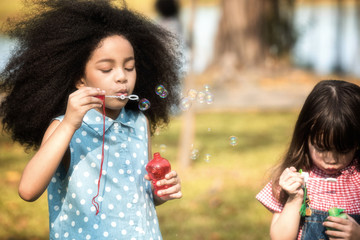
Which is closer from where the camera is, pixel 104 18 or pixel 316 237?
pixel 316 237

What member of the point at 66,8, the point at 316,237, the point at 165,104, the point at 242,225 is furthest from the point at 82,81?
the point at 242,225

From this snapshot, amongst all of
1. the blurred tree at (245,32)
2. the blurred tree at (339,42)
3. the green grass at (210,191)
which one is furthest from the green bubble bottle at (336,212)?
the blurred tree at (339,42)

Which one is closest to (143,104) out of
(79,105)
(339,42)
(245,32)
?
(79,105)

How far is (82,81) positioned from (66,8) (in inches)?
14.2

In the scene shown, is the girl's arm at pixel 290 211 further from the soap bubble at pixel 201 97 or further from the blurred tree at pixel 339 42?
the blurred tree at pixel 339 42

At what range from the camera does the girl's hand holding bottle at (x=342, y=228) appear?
2.05 metres

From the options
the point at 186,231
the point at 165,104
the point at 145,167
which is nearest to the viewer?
the point at 145,167

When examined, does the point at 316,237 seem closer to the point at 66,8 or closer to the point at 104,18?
the point at 104,18

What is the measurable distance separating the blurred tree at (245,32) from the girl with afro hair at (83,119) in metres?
9.81

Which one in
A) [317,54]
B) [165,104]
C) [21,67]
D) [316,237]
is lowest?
[316,237]

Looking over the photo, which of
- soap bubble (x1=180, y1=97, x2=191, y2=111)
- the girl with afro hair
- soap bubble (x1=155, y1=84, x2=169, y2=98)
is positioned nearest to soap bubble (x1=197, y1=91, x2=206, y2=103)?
soap bubble (x1=180, y1=97, x2=191, y2=111)

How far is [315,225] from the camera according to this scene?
2.20 meters

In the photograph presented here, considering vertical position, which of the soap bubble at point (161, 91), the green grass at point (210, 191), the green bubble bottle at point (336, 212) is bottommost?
the green grass at point (210, 191)

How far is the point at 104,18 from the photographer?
242 cm
